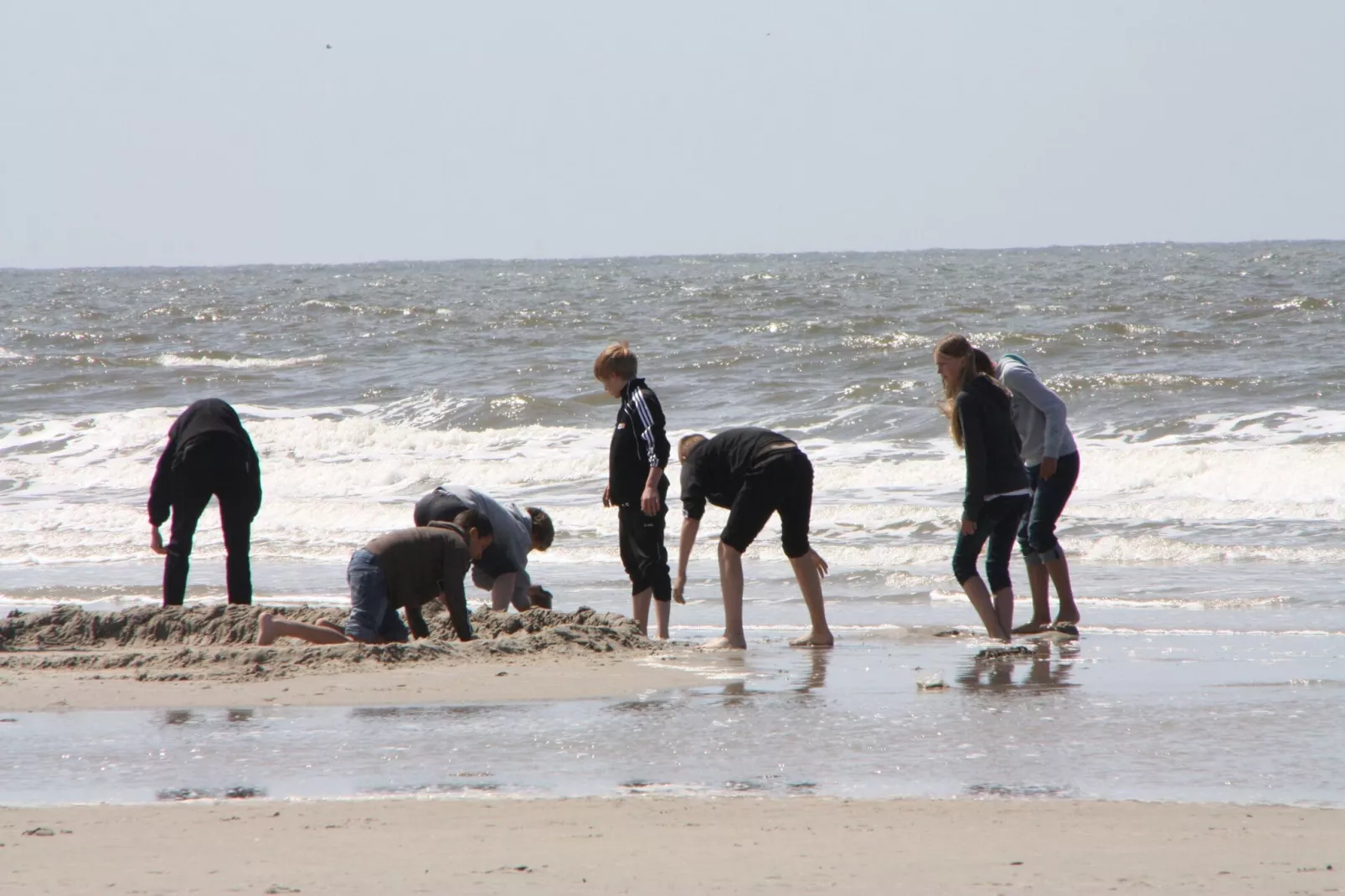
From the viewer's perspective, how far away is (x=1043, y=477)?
692cm

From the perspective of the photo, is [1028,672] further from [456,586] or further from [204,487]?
[204,487]

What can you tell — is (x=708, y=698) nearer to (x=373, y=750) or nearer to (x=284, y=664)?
(x=373, y=750)

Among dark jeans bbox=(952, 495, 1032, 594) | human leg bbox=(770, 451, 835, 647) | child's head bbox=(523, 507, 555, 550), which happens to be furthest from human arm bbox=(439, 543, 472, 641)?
dark jeans bbox=(952, 495, 1032, 594)

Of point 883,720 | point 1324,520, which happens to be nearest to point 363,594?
point 883,720

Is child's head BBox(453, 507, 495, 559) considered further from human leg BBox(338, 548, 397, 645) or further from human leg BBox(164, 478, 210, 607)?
human leg BBox(164, 478, 210, 607)

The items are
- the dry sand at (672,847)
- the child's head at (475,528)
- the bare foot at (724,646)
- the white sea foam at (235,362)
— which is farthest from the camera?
the white sea foam at (235,362)

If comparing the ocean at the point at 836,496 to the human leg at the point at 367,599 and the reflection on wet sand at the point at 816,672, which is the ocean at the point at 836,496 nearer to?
the reflection on wet sand at the point at 816,672

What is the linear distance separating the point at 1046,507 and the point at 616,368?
2201mm

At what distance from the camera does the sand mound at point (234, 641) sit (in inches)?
225

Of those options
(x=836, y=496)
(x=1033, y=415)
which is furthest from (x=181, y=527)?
(x=836, y=496)

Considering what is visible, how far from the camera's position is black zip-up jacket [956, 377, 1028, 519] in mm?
6250

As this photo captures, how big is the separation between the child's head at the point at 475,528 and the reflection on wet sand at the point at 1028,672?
2.09 m

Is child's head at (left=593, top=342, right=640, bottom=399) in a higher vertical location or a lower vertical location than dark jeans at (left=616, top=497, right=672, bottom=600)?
higher

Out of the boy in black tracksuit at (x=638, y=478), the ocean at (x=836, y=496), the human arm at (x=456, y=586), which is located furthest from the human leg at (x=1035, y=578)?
the human arm at (x=456, y=586)
